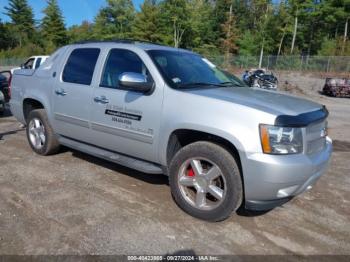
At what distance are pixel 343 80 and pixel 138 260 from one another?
26.1 m

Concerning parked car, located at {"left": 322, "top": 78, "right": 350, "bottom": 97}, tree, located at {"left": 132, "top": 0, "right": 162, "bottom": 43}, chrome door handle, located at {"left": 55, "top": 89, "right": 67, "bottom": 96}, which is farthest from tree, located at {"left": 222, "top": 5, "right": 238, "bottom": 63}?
chrome door handle, located at {"left": 55, "top": 89, "right": 67, "bottom": 96}

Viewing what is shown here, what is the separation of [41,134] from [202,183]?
3.29 meters

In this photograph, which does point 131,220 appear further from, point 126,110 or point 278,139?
point 278,139

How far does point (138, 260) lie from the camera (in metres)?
2.91

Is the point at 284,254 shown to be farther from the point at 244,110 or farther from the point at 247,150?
the point at 244,110

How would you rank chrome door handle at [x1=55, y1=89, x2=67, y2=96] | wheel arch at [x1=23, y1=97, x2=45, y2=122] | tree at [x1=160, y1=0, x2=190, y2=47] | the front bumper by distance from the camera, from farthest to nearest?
tree at [x1=160, y1=0, x2=190, y2=47] < wheel arch at [x1=23, y1=97, x2=45, y2=122] < chrome door handle at [x1=55, y1=89, x2=67, y2=96] < the front bumper

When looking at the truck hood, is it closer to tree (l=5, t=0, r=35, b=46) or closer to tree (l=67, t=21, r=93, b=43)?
tree (l=67, t=21, r=93, b=43)

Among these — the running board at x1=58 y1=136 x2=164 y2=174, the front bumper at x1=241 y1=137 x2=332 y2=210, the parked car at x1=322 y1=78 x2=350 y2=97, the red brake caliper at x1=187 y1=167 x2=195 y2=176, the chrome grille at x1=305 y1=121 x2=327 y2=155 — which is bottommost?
the parked car at x1=322 y1=78 x2=350 y2=97

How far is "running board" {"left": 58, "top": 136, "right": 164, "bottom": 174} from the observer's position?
160 inches

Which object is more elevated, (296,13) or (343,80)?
(296,13)

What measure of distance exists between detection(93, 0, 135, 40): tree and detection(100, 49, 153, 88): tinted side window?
56243mm

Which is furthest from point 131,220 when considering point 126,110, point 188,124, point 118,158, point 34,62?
point 34,62

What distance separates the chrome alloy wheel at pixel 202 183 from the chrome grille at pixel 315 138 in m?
0.91

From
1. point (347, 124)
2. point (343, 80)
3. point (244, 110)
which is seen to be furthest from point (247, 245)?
point (343, 80)
